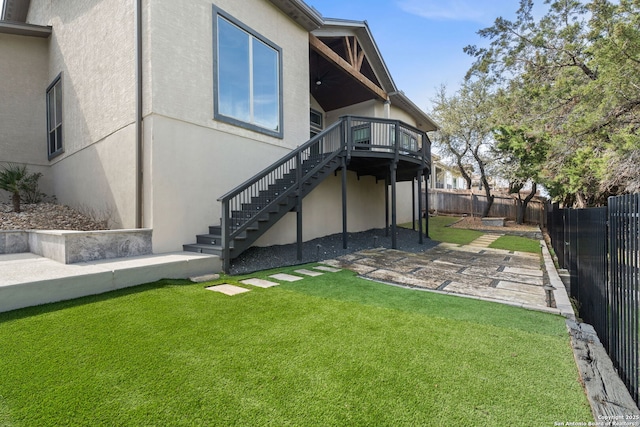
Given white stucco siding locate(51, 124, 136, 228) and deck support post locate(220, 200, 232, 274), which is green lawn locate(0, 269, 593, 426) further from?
white stucco siding locate(51, 124, 136, 228)

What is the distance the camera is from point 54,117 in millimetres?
8812

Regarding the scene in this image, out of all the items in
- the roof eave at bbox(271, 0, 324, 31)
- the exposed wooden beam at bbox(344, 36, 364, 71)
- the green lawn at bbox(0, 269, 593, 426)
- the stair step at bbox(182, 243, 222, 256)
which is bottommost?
the green lawn at bbox(0, 269, 593, 426)

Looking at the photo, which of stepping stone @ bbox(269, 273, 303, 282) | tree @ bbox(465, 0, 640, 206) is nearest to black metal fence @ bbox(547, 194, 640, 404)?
stepping stone @ bbox(269, 273, 303, 282)

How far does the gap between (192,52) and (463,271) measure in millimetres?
7015

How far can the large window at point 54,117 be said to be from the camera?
28.1ft

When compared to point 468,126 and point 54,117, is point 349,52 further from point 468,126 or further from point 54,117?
point 468,126

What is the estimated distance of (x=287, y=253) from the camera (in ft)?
22.7

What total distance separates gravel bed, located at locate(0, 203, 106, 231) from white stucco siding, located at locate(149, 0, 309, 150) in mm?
3284

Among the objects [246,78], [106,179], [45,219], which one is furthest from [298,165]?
[45,219]

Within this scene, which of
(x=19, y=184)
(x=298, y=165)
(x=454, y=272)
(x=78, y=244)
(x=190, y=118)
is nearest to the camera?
(x=78, y=244)

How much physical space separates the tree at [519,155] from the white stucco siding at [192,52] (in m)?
10.6

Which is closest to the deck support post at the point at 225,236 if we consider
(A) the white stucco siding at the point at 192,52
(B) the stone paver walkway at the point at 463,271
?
(B) the stone paver walkway at the point at 463,271

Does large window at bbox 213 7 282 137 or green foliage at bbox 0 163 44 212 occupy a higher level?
large window at bbox 213 7 282 137

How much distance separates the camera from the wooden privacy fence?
1742 cm
